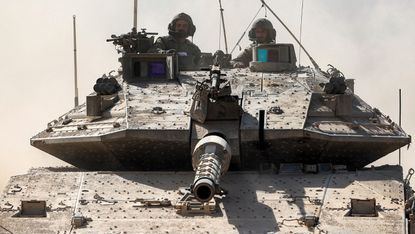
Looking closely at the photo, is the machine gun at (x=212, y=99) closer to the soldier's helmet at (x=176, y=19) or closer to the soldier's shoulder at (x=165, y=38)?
the soldier's shoulder at (x=165, y=38)

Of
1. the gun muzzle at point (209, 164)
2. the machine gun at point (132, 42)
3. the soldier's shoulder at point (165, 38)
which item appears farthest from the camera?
the soldier's shoulder at point (165, 38)

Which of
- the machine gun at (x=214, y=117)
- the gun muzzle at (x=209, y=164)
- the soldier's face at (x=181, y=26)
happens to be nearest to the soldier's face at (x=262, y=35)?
the soldier's face at (x=181, y=26)

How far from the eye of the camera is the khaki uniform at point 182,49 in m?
35.9

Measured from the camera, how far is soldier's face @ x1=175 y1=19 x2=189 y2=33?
3841cm

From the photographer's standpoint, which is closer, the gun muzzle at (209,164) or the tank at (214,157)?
the gun muzzle at (209,164)

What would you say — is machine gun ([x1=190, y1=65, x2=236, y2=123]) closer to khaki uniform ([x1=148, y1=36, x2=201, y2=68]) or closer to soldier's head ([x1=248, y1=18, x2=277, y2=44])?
khaki uniform ([x1=148, y1=36, x2=201, y2=68])

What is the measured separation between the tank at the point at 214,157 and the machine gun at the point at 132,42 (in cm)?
4

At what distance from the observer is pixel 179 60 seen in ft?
116

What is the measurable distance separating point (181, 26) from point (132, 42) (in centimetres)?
433

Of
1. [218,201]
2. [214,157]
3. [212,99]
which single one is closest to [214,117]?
[212,99]

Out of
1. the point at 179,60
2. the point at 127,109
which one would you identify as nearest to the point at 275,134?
the point at 127,109

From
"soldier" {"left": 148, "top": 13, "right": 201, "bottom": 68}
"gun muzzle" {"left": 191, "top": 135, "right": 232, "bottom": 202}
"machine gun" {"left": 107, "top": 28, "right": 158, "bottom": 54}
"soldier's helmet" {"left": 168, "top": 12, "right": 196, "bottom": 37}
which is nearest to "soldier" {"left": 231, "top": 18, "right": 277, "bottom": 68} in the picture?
"soldier" {"left": 148, "top": 13, "right": 201, "bottom": 68}

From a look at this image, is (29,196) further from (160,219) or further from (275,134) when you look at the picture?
(275,134)

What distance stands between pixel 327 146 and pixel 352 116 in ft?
4.70
